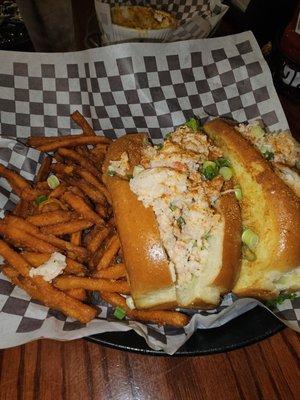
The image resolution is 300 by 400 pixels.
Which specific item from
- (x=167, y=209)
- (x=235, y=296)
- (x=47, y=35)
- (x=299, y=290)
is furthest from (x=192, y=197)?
(x=47, y=35)

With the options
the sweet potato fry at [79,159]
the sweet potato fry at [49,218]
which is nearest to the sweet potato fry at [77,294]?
the sweet potato fry at [49,218]

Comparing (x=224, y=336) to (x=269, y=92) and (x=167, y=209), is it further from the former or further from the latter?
(x=269, y=92)

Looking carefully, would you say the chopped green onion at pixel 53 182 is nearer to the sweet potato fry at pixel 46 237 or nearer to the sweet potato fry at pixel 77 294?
the sweet potato fry at pixel 46 237

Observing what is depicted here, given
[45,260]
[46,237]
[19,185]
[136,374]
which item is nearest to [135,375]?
[136,374]

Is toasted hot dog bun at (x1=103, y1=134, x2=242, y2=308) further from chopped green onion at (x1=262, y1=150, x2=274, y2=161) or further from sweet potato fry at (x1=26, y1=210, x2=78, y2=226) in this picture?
chopped green onion at (x1=262, y1=150, x2=274, y2=161)

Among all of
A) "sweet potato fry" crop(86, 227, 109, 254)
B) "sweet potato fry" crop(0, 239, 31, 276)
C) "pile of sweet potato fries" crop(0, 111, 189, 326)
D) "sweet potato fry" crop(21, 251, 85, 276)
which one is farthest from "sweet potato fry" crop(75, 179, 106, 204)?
"sweet potato fry" crop(0, 239, 31, 276)

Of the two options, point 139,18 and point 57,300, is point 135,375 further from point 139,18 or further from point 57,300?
point 139,18
